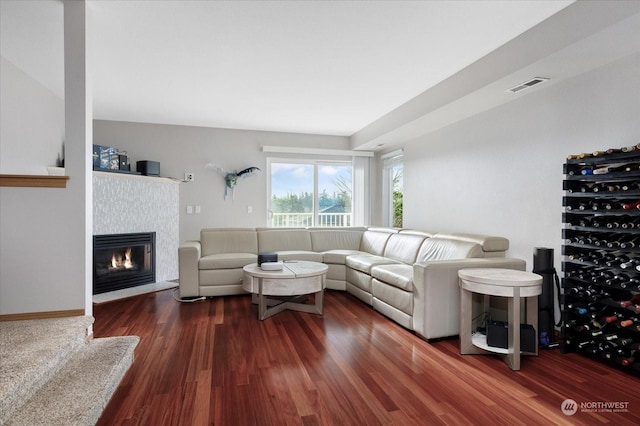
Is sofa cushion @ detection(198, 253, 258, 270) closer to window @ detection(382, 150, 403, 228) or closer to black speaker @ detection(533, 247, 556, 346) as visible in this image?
window @ detection(382, 150, 403, 228)

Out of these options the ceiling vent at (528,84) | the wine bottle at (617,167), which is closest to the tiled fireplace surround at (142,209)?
the ceiling vent at (528,84)

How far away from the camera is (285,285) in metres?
3.45

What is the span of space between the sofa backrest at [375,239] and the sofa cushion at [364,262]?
1.44 ft

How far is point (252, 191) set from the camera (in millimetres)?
5867

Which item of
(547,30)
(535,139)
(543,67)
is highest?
(547,30)

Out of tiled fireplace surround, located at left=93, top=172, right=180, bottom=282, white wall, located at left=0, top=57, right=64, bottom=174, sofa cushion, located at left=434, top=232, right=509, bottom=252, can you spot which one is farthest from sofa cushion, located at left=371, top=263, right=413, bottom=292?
white wall, located at left=0, top=57, right=64, bottom=174

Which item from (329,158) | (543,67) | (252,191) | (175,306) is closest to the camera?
(543,67)

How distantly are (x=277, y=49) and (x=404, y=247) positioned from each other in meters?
2.76

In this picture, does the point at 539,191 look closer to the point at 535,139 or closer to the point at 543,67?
the point at 535,139

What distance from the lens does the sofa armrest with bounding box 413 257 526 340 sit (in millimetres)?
2861

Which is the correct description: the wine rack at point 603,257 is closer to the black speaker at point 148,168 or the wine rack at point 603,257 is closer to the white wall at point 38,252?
the white wall at point 38,252

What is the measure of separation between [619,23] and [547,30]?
0.45 metres

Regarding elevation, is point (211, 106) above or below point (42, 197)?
above

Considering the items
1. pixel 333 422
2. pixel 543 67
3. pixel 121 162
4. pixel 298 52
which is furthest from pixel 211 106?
pixel 333 422
